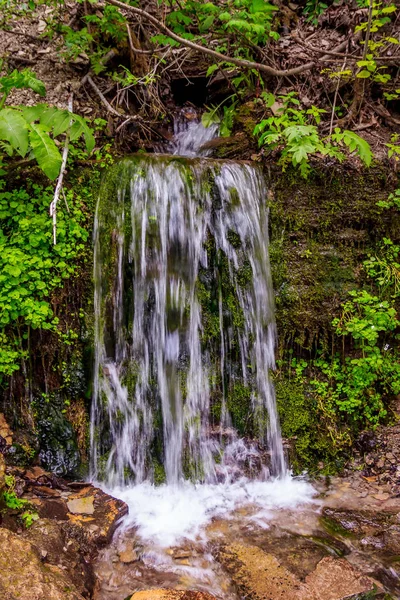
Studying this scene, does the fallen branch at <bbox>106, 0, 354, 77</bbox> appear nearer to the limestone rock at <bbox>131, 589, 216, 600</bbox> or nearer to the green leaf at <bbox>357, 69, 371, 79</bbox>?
the green leaf at <bbox>357, 69, 371, 79</bbox>

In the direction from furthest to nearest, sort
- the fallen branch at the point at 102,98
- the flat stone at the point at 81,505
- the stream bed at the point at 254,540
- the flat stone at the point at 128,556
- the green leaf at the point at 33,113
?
the fallen branch at the point at 102,98, the green leaf at the point at 33,113, the flat stone at the point at 81,505, the flat stone at the point at 128,556, the stream bed at the point at 254,540

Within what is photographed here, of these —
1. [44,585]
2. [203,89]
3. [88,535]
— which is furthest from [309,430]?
[203,89]

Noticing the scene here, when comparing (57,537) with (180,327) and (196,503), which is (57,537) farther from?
(180,327)

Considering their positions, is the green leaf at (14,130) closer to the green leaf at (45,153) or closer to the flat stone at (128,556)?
the green leaf at (45,153)

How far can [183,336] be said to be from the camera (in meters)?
4.43

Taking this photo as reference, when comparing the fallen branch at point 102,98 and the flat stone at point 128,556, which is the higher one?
the fallen branch at point 102,98

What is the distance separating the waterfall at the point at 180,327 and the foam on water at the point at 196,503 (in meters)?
0.13

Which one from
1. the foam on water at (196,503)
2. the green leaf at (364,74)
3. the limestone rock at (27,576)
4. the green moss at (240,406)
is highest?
the green leaf at (364,74)

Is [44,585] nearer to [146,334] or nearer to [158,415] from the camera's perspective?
[158,415]

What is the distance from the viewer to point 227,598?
9.01ft

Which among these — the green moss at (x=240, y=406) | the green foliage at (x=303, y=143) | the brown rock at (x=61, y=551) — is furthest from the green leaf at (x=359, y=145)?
the brown rock at (x=61, y=551)

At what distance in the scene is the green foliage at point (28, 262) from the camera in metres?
3.81

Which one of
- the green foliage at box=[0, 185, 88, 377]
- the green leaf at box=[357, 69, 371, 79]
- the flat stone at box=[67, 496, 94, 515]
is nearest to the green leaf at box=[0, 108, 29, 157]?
the green foliage at box=[0, 185, 88, 377]

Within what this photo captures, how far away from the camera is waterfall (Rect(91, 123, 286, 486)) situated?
4250 millimetres
